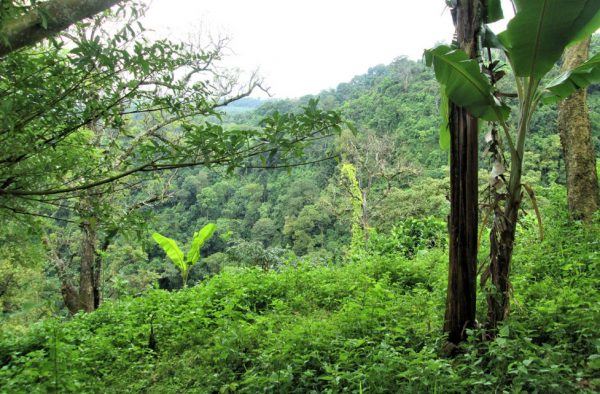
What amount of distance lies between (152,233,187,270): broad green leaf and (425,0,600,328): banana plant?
6247 millimetres

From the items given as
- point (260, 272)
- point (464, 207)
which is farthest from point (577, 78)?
point (260, 272)

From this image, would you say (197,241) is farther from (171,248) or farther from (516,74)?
(516,74)

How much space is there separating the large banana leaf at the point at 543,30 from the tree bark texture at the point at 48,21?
2450 millimetres

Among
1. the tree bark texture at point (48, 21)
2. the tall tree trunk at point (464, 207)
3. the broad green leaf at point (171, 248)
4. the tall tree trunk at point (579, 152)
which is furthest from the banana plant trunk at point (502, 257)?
the broad green leaf at point (171, 248)

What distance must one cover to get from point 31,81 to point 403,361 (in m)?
2.46

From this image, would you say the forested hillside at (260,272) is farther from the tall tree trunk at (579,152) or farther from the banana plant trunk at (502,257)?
the tall tree trunk at (579,152)

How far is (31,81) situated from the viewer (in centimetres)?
169

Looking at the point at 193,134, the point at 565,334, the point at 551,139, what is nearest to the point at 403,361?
the point at 565,334

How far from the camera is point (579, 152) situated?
17.2ft

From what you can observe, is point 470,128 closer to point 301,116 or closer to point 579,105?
point 301,116

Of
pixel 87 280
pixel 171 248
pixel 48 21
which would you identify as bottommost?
pixel 87 280

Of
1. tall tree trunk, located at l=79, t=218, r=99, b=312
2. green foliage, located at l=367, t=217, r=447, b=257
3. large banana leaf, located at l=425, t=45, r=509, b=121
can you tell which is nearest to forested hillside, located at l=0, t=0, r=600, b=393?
large banana leaf, located at l=425, t=45, r=509, b=121

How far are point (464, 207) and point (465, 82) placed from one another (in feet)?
2.78

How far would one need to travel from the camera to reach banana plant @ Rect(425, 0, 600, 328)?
2596 mm
